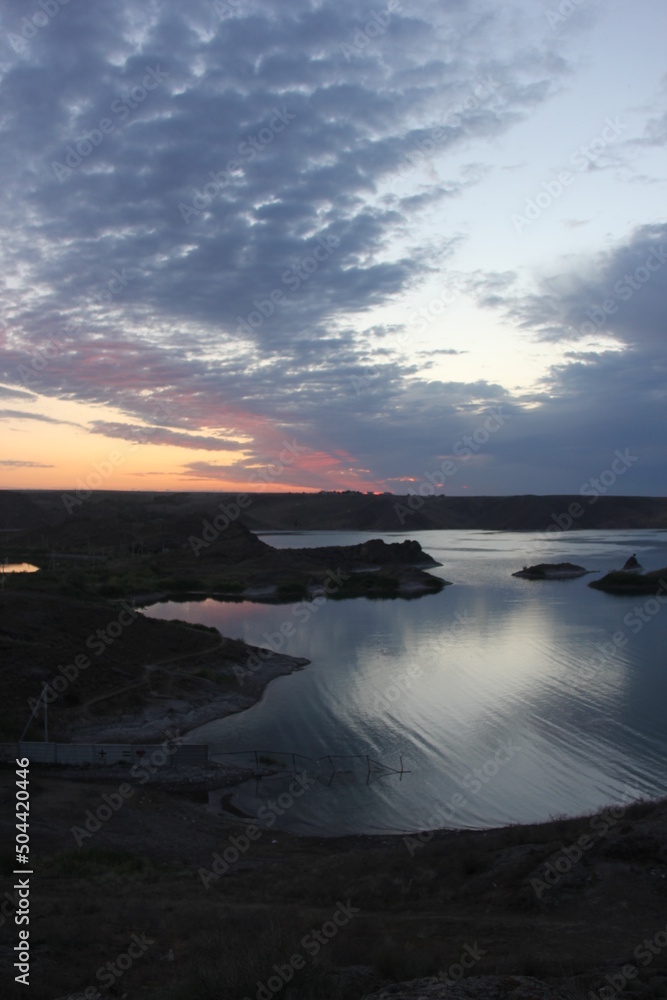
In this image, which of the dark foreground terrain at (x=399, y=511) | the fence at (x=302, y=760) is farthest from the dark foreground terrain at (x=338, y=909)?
the dark foreground terrain at (x=399, y=511)

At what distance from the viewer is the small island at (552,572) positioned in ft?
228

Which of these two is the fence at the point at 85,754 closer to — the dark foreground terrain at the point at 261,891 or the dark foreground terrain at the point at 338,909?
the dark foreground terrain at the point at 261,891

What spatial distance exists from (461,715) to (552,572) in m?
49.8

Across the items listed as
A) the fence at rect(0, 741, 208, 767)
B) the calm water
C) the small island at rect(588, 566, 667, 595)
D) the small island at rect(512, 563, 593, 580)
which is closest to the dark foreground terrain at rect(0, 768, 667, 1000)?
the fence at rect(0, 741, 208, 767)

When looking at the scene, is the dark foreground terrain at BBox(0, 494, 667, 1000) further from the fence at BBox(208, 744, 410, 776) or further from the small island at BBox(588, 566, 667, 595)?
the small island at BBox(588, 566, 667, 595)

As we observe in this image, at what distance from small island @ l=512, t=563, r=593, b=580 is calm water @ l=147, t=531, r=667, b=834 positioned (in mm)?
21213

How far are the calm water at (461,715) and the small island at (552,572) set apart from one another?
69.6 ft

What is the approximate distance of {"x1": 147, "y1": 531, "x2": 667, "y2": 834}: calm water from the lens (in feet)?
54.7

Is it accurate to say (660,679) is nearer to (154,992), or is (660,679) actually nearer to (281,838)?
(281,838)

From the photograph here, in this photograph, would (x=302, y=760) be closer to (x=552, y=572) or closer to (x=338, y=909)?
(x=338, y=909)

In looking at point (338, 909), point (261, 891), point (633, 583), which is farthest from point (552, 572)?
point (338, 909)

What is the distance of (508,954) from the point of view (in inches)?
292

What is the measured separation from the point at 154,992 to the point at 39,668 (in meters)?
18.4

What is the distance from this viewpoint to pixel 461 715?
925 inches
